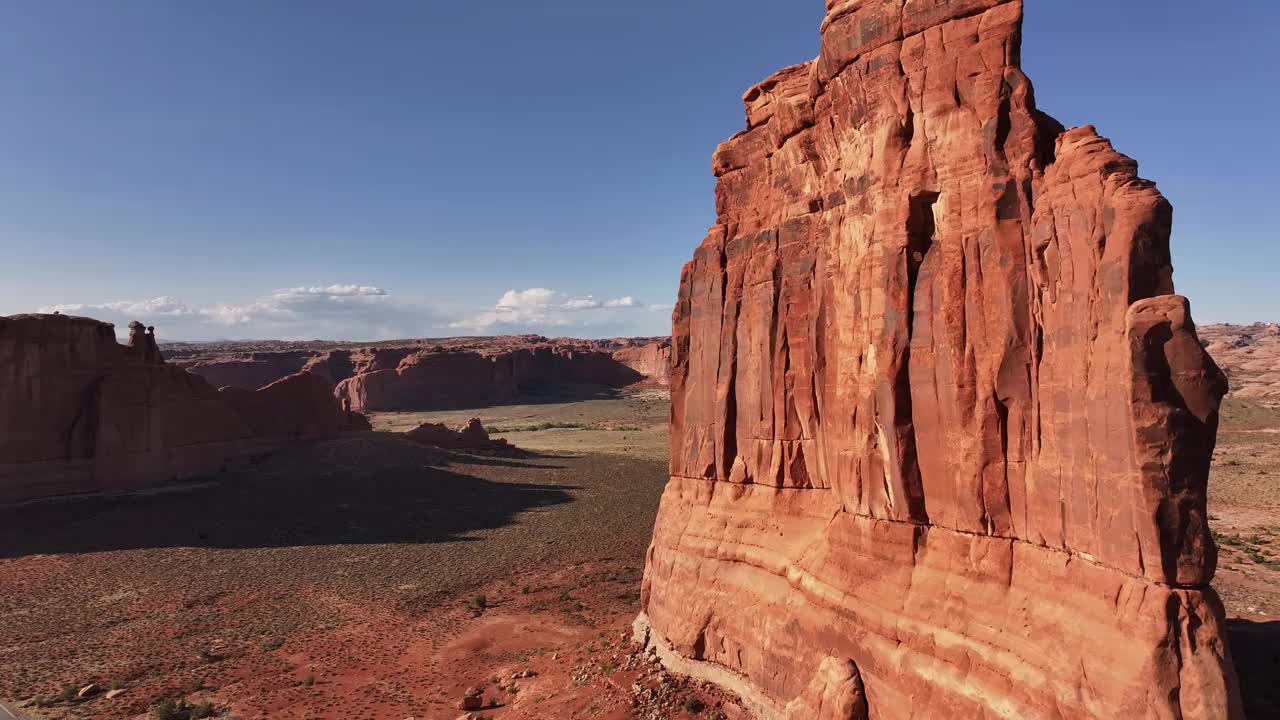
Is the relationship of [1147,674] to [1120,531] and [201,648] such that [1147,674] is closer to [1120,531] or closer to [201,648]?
[1120,531]

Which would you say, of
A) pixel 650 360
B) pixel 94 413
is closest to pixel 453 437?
pixel 94 413

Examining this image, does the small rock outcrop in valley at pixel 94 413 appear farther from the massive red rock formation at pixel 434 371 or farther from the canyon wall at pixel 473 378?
the massive red rock formation at pixel 434 371

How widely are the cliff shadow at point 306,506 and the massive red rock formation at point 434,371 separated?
162 ft

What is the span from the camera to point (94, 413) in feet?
139

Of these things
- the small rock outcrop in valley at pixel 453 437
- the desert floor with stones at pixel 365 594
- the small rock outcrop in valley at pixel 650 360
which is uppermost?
the small rock outcrop in valley at pixel 650 360

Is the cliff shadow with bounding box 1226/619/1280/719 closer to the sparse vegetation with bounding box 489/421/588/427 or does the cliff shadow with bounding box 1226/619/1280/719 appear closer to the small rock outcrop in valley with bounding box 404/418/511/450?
the small rock outcrop in valley with bounding box 404/418/511/450

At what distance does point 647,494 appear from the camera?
160 ft

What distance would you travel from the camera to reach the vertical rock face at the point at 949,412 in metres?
8.74

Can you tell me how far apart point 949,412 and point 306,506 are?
1730 inches

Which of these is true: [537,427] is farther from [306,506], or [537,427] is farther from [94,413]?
[94,413]

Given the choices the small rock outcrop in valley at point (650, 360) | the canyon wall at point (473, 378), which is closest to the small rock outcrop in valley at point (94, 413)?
the canyon wall at point (473, 378)

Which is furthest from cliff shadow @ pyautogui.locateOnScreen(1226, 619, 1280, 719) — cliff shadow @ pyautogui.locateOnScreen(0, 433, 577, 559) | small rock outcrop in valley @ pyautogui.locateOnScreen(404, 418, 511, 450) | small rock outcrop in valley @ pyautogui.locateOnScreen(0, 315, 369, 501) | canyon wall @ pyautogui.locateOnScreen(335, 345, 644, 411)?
canyon wall @ pyautogui.locateOnScreen(335, 345, 644, 411)

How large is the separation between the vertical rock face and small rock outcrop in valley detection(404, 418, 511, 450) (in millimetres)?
53558

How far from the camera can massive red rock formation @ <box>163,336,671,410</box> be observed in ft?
348
